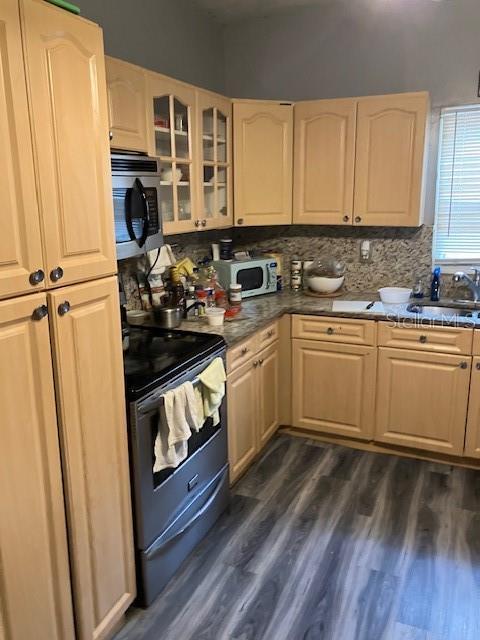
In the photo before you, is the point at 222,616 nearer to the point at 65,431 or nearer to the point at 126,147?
the point at 65,431

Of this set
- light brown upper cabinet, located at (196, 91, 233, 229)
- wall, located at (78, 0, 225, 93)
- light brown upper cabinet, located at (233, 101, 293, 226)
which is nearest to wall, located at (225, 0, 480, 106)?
wall, located at (78, 0, 225, 93)

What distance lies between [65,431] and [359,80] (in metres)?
3.01

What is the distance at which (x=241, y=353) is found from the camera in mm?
2695

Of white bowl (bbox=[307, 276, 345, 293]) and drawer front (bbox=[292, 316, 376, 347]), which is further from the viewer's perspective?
white bowl (bbox=[307, 276, 345, 293])

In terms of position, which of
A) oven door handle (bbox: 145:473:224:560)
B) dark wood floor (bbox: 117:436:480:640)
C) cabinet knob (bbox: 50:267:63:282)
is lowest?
dark wood floor (bbox: 117:436:480:640)

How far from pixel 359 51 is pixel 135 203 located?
2189mm

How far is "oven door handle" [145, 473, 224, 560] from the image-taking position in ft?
6.55

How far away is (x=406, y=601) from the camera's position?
2.05 meters

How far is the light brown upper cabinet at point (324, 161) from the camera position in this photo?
3207 mm

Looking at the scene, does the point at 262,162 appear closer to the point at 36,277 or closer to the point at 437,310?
the point at 437,310

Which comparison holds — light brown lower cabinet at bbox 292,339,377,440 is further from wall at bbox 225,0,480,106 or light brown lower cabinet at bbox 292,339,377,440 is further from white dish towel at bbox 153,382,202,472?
wall at bbox 225,0,480,106

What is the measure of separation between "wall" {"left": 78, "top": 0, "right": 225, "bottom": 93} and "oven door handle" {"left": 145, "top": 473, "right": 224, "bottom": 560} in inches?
88.2

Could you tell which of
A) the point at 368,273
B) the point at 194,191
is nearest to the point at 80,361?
the point at 194,191

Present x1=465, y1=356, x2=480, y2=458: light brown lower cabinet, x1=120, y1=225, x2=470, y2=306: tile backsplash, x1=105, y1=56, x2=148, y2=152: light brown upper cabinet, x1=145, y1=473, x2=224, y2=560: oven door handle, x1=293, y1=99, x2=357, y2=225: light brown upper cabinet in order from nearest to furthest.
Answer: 1. x1=145, y1=473, x2=224, y2=560: oven door handle
2. x1=105, y1=56, x2=148, y2=152: light brown upper cabinet
3. x1=465, y1=356, x2=480, y2=458: light brown lower cabinet
4. x1=293, y1=99, x2=357, y2=225: light brown upper cabinet
5. x1=120, y1=225, x2=470, y2=306: tile backsplash
